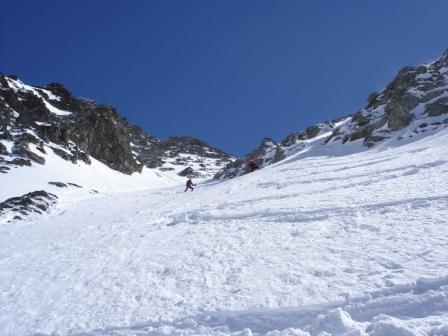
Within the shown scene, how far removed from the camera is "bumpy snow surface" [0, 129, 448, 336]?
7.62 meters

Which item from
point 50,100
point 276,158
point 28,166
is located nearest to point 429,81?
point 276,158

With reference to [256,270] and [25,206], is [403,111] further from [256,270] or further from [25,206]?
[256,270]

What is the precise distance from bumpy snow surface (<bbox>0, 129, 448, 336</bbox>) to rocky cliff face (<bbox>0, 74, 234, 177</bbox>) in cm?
4093

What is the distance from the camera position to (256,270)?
402 inches

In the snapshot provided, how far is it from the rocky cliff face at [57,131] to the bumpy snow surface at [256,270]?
134ft

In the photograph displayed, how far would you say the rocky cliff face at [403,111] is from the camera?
4353cm

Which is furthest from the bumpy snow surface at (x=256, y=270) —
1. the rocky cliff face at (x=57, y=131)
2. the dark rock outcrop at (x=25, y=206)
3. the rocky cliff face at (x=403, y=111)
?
the rocky cliff face at (x=57, y=131)

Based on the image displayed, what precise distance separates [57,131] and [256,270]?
6858cm

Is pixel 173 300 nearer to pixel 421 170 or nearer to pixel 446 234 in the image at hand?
pixel 446 234

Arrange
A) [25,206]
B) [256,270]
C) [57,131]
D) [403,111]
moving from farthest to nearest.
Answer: [57,131] → [403,111] → [25,206] → [256,270]

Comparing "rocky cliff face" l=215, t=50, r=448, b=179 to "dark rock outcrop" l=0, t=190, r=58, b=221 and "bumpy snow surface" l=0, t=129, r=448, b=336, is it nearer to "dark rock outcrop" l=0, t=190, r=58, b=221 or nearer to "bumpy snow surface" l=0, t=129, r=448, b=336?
"bumpy snow surface" l=0, t=129, r=448, b=336

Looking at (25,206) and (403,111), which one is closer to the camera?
(25,206)

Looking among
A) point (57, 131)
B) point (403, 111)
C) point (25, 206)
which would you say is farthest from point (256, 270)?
point (57, 131)

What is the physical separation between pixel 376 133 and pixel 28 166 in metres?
42.3
